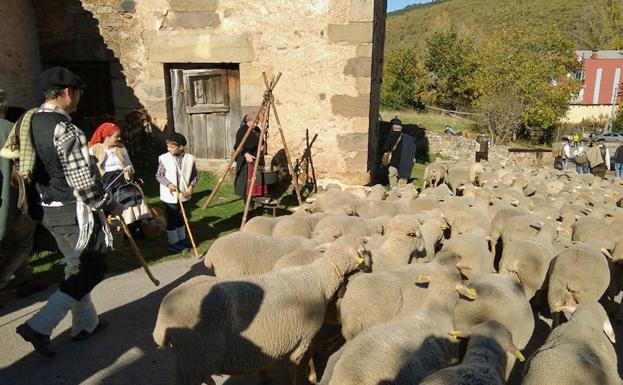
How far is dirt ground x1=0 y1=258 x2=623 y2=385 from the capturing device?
12.6 feet

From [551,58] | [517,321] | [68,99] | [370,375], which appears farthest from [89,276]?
[551,58]

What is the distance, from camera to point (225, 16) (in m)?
9.95

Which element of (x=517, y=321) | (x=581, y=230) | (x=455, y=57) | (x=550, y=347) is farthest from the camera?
(x=455, y=57)

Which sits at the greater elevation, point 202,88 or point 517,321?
point 202,88

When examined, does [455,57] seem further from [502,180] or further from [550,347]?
[550,347]

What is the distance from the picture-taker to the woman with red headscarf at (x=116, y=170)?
21.0ft

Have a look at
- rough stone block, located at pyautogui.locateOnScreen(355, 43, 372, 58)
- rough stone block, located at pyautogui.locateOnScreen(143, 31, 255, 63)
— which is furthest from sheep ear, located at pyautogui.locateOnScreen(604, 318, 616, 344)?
rough stone block, located at pyautogui.locateOnScreen(143, 31, 255, 63)

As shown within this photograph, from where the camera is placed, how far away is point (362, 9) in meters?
9.34

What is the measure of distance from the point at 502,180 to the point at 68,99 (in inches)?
327

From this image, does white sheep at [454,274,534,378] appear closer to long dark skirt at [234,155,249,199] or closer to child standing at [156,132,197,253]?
child standing at [156,132,197,253]

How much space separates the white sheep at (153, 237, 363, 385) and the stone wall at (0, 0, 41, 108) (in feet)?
26.4

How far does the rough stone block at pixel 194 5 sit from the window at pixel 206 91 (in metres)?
1.34

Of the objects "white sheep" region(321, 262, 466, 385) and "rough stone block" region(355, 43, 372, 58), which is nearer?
"white sheep" region(321, 262, 466, 385)

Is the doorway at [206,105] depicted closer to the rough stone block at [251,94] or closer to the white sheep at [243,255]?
the rough stone block at [251,94]
